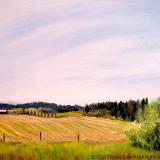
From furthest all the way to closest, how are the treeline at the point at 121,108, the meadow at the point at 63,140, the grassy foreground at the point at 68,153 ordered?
the treeline at the point at 121,108, the meadow at the point at 63,140, the grassy foreground at the point at 68,153

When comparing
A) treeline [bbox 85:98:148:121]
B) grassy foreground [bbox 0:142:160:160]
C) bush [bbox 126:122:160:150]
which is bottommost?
grassy foreground [bbox 0:142:160:160]

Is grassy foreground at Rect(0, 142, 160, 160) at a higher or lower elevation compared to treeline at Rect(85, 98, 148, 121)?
lower

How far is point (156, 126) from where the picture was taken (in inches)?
814

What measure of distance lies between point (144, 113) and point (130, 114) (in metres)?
150

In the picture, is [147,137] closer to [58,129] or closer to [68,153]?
[68,153]

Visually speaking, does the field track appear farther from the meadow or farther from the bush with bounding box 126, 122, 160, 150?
the bush with bounding box 126, 122, 160, 150

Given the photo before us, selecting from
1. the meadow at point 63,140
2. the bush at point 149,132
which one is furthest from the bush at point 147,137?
the meadow at point 63,140

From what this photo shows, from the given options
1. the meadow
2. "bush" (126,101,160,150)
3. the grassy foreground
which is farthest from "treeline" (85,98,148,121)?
the grassy foreground

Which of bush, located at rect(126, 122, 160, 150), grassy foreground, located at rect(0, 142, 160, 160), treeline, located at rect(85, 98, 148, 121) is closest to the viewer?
grassy foreground, located at rect(0, 142, 160, 160)

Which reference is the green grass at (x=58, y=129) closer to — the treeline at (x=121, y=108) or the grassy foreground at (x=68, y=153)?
the grassy foreground at (x=68, y=153)

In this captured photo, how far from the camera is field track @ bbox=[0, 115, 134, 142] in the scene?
70438 mm

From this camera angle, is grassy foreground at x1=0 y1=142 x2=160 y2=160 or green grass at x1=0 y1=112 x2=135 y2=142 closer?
grassy foreground at x1=0 y1=142 x2=160 y2=160

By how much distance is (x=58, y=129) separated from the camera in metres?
81.8

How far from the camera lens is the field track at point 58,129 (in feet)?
231
